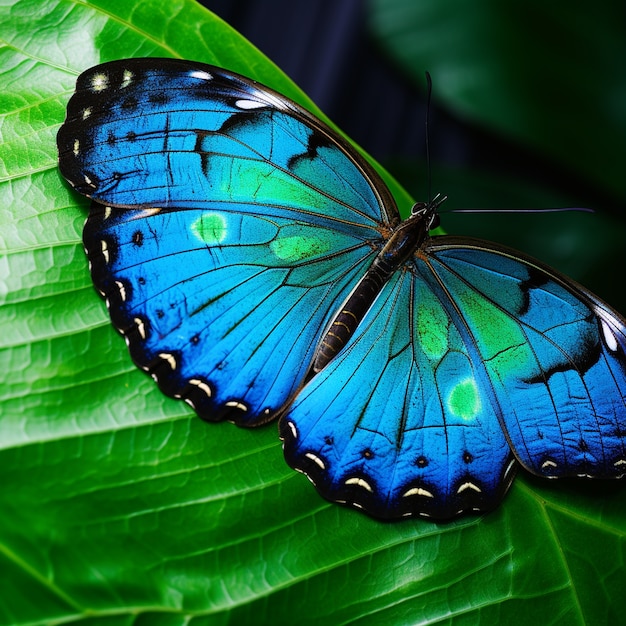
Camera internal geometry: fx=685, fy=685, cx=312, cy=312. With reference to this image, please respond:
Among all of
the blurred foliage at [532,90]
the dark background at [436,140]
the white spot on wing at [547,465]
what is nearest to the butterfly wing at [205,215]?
the white spot on wing at [547,465]

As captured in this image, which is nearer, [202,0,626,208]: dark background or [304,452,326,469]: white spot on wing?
[304,452,326,469]: white spot on wing

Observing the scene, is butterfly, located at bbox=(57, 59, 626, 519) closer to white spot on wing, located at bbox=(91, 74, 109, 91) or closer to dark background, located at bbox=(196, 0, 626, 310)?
white spot on wing, located at bbox=(91, 74, 109, 91)

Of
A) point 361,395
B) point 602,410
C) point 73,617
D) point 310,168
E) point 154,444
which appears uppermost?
point 310,168

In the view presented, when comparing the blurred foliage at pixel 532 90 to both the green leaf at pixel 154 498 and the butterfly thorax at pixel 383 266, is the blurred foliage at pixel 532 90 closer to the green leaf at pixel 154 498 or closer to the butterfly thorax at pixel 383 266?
the butterfly thorax at pixel 383 266

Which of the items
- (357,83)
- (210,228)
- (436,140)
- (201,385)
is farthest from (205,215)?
(436,140)

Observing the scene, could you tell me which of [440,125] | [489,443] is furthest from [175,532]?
[440,125]

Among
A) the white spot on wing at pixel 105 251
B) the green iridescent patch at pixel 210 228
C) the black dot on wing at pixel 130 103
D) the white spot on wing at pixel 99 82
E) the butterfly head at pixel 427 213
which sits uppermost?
the white spot on wing at pixel 99 82

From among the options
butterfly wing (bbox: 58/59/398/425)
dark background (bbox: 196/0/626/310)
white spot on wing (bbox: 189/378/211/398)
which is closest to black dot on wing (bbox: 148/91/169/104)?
butterfly wing (bbox: 58/59/398/425)

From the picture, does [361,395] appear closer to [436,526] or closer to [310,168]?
[436,526]
